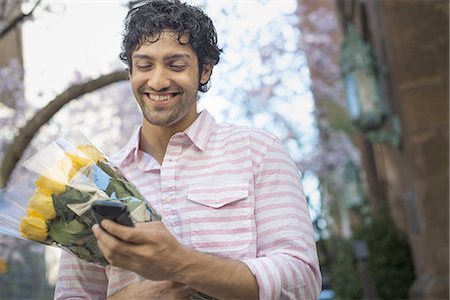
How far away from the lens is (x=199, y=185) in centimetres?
212

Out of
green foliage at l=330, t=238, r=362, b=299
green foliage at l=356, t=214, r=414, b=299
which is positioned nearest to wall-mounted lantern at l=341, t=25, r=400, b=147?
green foliage at l=356, t=214, r=414, b=299

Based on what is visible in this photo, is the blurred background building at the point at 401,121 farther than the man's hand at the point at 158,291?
Yes

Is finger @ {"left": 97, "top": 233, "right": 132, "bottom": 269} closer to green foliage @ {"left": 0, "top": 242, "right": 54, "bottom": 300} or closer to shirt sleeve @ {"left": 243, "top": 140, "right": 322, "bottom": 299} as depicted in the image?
shirt sleeve @ {"left": 243, "top": 140, "right": 322, "bottom": 299}

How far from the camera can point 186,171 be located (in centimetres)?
217

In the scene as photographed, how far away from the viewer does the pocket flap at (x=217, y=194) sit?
206 cm

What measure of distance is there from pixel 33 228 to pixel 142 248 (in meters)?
0.36

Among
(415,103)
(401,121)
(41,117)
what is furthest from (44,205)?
(401,121)

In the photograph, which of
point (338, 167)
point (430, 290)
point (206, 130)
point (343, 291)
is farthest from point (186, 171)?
point (338, 167)

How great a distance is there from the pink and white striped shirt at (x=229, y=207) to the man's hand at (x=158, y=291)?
0.22ft

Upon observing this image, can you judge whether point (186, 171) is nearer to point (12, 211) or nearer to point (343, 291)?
point (12, 211)

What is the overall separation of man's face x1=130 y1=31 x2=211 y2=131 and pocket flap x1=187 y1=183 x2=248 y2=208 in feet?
0.62

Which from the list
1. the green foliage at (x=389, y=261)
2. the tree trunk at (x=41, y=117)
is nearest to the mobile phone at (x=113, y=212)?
the tree trunk at (x=41, y=117)

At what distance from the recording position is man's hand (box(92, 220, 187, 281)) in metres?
1.65

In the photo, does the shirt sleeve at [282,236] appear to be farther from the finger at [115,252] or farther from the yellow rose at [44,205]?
the yellow rose at [44,205]
